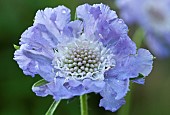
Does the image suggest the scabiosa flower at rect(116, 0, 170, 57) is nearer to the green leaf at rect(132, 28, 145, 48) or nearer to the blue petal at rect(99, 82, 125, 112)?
the green leaf at rect(132, 28, 145, 48)

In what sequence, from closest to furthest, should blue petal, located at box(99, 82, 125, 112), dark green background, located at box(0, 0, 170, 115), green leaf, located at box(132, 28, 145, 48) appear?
blue petal, located at box(99, 82, 125, 112), green leaf, located at box(132, 28, 145, 48), dark green background, located at box(0, 0, 170, 115)

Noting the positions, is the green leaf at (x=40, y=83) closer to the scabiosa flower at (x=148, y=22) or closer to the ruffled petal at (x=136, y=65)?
the ruffled petal at (x=136, y=65)

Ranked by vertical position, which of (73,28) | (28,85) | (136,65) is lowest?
(28,85)

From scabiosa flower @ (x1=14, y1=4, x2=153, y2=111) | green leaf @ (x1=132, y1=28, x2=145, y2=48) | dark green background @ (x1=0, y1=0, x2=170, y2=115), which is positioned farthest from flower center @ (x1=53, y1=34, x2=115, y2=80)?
dark green background @ (x1=0, y1=0, x2=170, y2=115)

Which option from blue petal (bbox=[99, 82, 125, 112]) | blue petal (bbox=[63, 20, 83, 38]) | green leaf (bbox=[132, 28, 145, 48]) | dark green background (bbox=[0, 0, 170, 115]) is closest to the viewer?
blue petal (bbox=[99, 82, 125, 112])

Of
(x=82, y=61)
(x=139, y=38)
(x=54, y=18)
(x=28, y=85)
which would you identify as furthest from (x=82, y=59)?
(x=28, y=85)

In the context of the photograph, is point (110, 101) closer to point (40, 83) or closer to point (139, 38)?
point (40, 83)

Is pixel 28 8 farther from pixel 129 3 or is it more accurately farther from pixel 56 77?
pixel 56 77

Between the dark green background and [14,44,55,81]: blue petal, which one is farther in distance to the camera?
the dark green background
